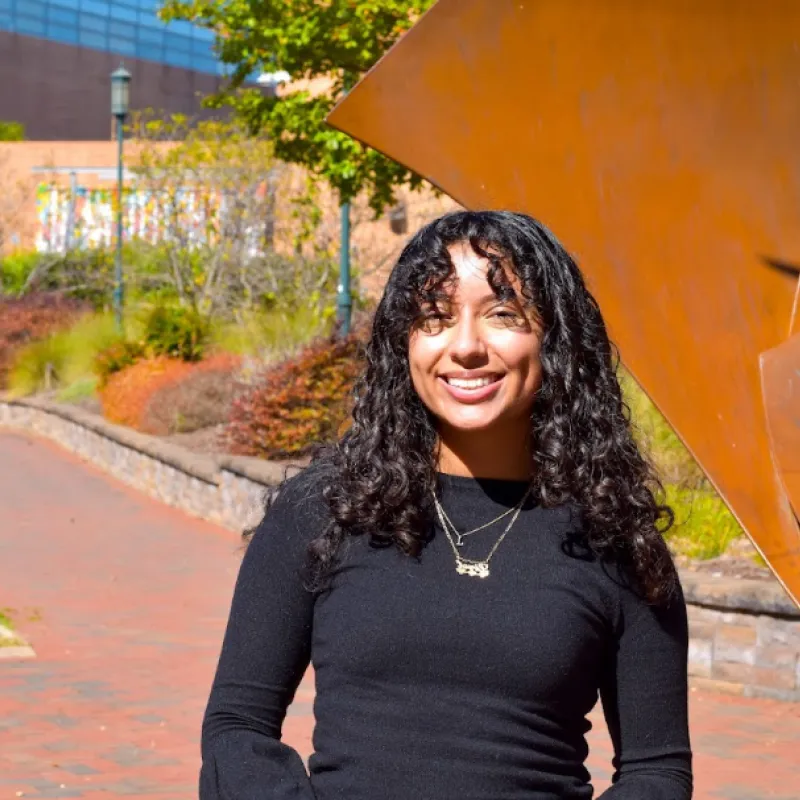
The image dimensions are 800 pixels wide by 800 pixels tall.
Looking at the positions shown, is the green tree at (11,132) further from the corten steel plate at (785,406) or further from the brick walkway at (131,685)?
the corten steel plate at (785,406)

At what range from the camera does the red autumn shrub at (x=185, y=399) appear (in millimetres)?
16812

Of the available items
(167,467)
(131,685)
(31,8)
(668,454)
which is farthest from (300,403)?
(31,8)

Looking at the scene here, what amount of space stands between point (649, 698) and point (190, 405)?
1483cm

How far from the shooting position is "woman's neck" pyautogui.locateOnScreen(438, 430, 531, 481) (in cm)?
228

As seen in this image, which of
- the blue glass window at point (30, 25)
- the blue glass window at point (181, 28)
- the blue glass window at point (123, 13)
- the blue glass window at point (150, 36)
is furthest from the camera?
the blue glass window at point (181, 28)

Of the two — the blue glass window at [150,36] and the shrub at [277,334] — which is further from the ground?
the blue glass window at [150,36]

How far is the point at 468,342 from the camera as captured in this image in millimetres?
2205

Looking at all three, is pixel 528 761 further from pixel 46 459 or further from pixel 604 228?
pixel 46 459

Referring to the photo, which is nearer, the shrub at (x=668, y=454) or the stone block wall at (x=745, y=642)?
the stone block wall at (x=745, y=642)

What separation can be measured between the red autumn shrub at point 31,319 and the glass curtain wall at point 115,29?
110 ft

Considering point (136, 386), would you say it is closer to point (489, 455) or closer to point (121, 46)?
point (489, 455)

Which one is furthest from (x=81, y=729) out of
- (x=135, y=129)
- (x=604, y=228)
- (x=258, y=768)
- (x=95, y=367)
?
(x=135, y=129)

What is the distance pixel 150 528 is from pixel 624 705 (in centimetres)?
1121

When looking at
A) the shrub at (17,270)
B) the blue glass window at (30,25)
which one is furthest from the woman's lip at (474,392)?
the blue glass window at (30,25)
